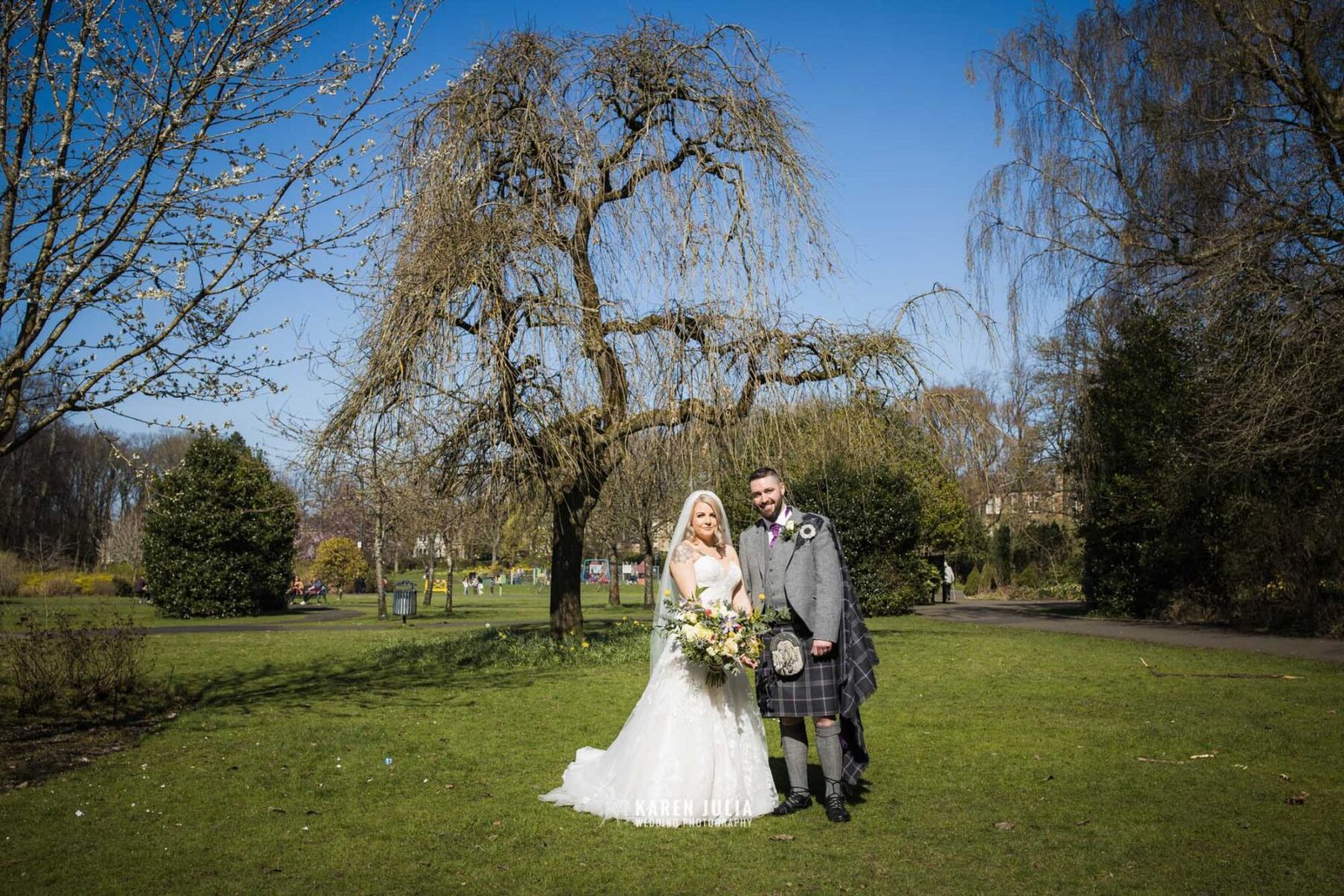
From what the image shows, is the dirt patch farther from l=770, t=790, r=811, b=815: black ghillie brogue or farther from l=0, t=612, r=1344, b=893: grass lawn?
l=770, t=790, r=811, b=815: black ghillie brogue

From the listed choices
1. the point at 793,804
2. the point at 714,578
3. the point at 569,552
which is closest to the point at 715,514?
the point at 714,578

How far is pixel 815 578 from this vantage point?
5.74 meters

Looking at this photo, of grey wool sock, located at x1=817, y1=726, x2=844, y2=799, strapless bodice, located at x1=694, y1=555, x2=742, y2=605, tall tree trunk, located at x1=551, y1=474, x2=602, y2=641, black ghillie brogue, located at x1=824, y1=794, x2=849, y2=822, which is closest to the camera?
black ghillie brogue, located at x1=824, y1=794, x2=849, y2=822

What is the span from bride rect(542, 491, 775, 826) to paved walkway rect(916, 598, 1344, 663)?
10496mm

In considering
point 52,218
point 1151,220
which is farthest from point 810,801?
point 1151,220

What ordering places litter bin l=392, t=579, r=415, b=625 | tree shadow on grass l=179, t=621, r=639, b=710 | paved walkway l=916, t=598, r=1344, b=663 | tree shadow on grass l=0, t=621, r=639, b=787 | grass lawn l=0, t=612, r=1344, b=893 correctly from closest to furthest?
grass lawn l=0, t=612, r=1344, b=893 → tree shadow on grass l=0, t=621, r=639, b=787 → tree shadow on grass l=179, t=621, r=639, b=710 → paved walkway l=916, t=598, r=1344, b=663 → litter bin l=392, t=579, r=415, b=625

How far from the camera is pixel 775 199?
12.2m

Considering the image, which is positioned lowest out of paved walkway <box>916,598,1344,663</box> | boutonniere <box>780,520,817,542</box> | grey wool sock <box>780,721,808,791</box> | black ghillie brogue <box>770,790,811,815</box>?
paved walkway <box>916,598,1344,663</box>

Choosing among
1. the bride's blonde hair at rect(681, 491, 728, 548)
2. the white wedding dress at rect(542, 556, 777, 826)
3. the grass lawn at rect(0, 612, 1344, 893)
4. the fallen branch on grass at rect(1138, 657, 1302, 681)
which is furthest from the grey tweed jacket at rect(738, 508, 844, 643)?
the fallen branch on grass at rect(1138, 657, 1302, 681)

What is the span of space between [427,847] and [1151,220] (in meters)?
17.3

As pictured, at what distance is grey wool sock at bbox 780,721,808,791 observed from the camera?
19.1 feet

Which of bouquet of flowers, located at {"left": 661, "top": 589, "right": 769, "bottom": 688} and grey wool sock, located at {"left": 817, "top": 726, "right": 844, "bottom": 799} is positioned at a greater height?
bouquet of flowers, located at {"left": 661, "top": 589, "right": 769, "bottom": 688}

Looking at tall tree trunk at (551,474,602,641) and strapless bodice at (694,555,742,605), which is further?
tall tree trunk at (551,474,602,641)

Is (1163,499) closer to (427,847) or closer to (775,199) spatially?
(775,199)
